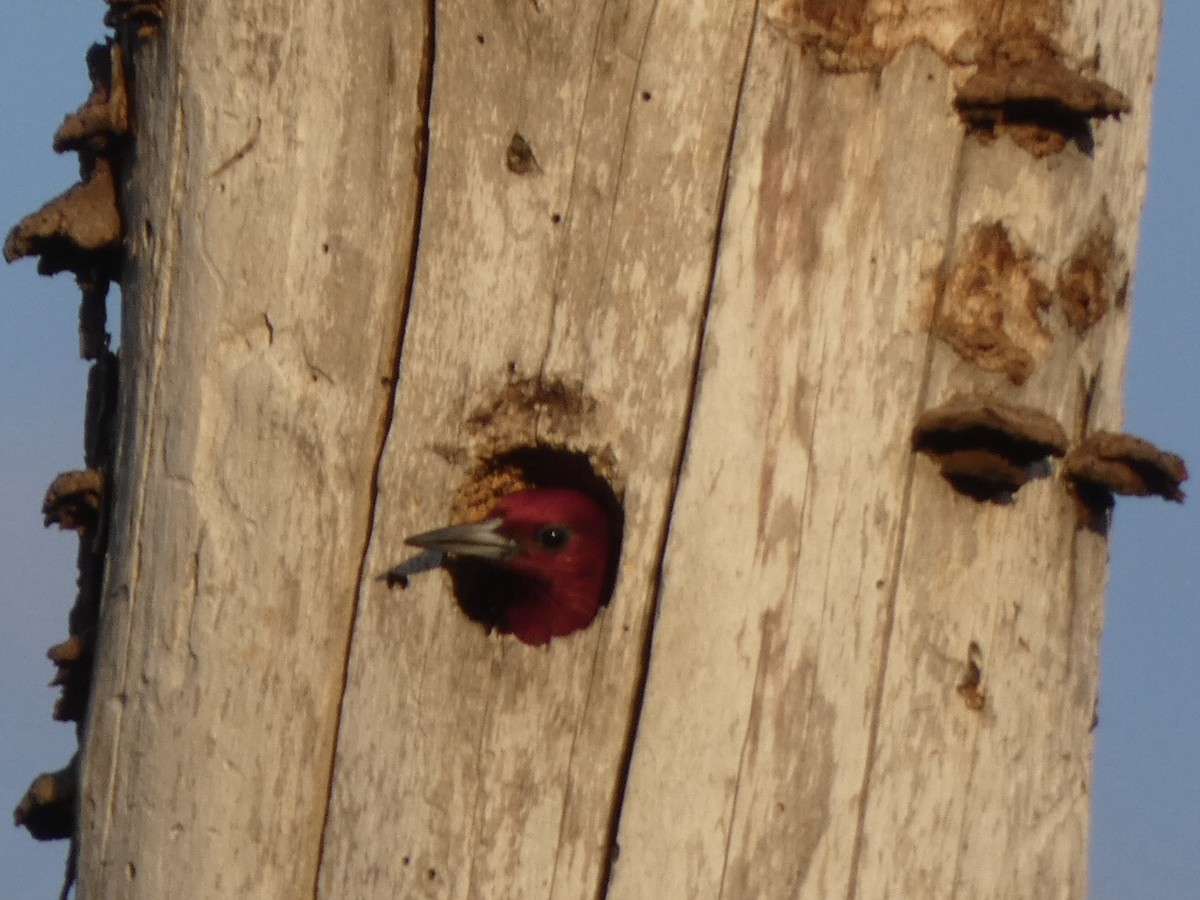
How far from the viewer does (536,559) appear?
424 centimetres

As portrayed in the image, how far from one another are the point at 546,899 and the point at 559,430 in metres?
0.82

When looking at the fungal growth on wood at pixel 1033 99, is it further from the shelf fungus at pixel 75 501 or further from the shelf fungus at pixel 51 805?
the shelf fungus at pixel 51 805

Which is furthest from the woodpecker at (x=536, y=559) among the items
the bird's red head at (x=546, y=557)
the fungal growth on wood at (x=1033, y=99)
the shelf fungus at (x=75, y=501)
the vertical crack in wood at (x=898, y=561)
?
the fungal growth on wood at (x=1033, y=99)

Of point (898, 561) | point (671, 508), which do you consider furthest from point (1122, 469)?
point (671, 508)

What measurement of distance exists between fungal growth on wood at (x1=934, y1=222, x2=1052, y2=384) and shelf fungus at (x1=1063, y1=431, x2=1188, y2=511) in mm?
187

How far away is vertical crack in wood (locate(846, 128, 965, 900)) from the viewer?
3.62 m

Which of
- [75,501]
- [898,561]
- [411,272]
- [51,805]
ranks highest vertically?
[411,272]

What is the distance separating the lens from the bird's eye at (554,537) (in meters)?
4.32

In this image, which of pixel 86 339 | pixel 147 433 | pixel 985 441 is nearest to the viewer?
pixel 985 441

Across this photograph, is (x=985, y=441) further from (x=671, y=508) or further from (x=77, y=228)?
(x=77, y=228)

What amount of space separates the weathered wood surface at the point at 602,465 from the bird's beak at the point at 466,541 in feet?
0.18

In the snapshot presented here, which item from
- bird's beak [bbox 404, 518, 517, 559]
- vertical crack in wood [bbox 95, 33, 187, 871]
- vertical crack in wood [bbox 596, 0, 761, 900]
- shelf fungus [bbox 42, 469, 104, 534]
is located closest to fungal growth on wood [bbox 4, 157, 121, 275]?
vertical crack in wood [bbox 95, 33, 187, 871]

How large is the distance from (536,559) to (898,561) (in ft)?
2.84

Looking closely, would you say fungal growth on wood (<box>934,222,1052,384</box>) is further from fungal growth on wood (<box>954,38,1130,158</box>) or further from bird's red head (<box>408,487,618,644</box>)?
bird's red head (<box>408,487,618,644</box>)
